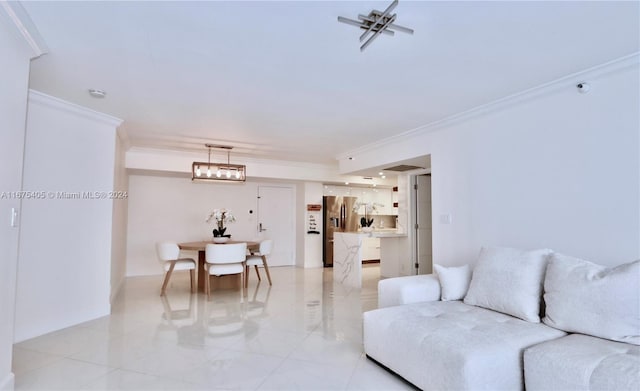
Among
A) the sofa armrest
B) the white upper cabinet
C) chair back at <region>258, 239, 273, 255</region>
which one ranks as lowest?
the sofa armrest

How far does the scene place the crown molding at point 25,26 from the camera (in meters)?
1.95

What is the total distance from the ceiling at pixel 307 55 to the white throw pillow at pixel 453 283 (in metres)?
1.72

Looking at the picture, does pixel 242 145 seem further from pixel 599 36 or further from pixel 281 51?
pixel 599 36

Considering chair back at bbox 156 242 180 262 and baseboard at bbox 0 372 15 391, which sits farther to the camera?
chair back at bbox 156 242 180 262

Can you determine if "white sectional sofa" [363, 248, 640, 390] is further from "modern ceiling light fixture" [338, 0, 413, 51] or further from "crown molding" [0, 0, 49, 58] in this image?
"crown molding" [0, 0, 49, 58]

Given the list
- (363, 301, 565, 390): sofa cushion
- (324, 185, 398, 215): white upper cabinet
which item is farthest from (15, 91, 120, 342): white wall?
(324, 185, 398, 215): white upper cabinet

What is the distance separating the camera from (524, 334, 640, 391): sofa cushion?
5.44 ft

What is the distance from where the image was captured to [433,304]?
2891 mm

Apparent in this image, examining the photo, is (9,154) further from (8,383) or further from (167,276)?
(167,276)

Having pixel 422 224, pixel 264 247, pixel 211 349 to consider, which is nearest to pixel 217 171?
pixel 264 247

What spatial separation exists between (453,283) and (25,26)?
369 centimetres

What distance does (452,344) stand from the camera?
2.09m

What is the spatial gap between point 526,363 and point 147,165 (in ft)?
19.9

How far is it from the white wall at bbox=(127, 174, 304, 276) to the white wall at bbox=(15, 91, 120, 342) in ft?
9.45
